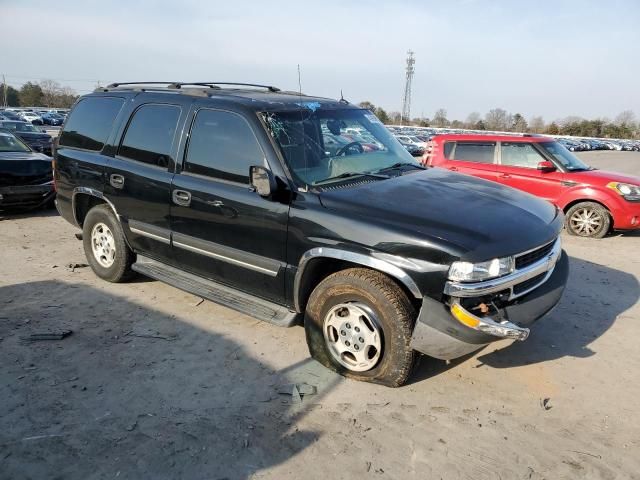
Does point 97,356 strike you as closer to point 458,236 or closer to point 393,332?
point 393,332

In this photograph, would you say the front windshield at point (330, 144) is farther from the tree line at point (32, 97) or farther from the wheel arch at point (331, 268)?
the tree line at point (32, 97)

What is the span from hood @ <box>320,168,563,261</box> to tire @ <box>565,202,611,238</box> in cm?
497

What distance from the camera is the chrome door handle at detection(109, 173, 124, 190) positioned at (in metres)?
4.84

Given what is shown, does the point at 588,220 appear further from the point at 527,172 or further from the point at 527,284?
the point at 527,284

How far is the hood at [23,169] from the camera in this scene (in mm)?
8359

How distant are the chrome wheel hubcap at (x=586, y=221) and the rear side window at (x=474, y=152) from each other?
1.74 meters

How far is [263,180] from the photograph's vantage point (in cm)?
359

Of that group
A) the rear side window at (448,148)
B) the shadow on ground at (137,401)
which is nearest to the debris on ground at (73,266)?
the shadow on ground at (137,401)

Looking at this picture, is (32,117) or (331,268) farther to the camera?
(32,117)

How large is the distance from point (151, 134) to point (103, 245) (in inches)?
58.7

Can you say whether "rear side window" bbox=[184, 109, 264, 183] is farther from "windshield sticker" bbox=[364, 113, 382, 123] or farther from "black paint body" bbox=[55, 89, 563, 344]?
"windshield sticker" bbox=[364, 113, 382, 123]

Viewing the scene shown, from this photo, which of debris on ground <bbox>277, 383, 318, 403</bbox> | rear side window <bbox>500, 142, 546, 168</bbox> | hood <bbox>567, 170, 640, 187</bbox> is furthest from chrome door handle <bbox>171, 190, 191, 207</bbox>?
hood <bbox>567, 170, 640, 187</bbox>

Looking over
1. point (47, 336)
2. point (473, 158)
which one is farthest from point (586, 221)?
point (47, 336)

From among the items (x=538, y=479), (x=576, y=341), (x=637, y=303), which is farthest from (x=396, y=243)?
(x=637, y=303)
